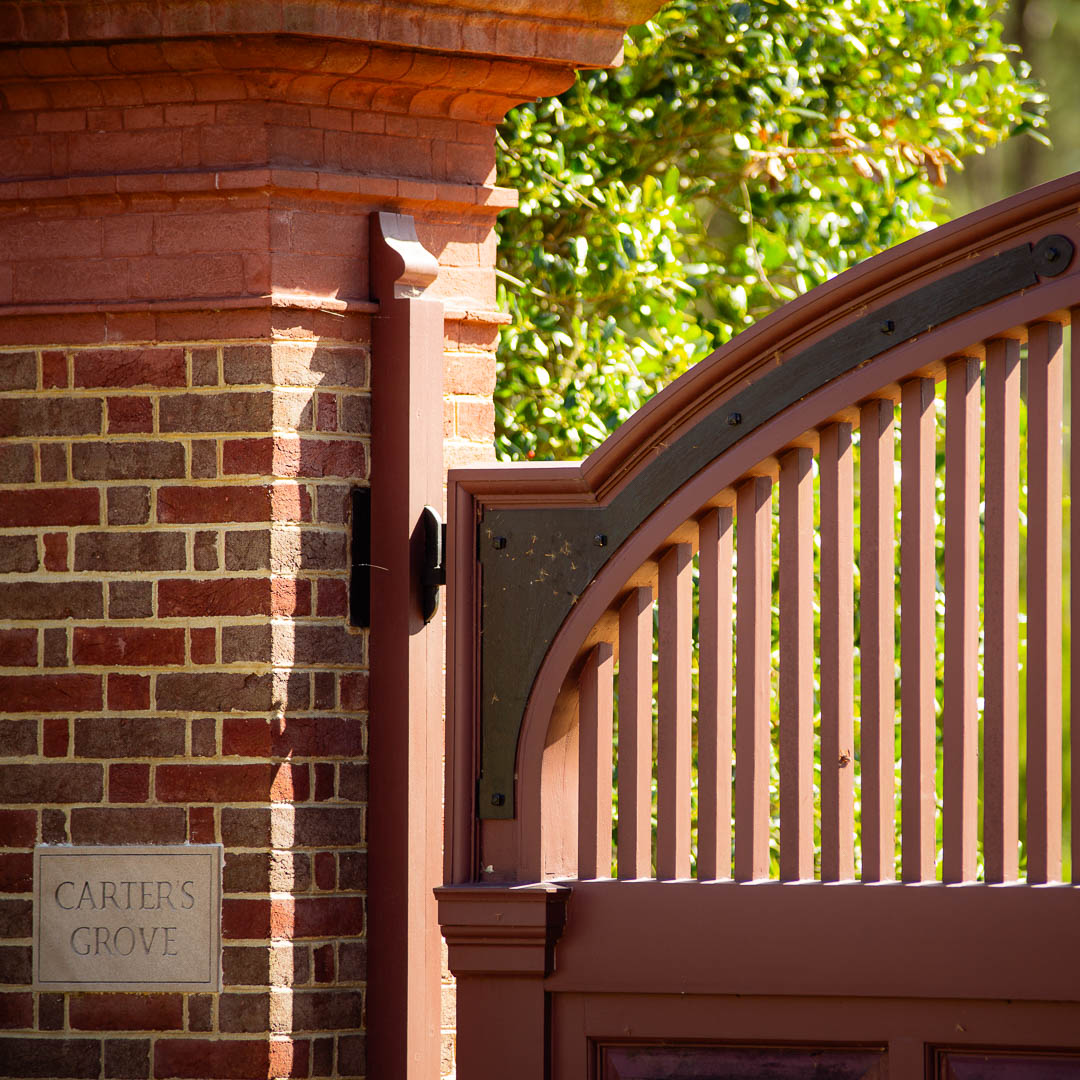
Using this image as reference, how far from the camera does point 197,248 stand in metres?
3.08

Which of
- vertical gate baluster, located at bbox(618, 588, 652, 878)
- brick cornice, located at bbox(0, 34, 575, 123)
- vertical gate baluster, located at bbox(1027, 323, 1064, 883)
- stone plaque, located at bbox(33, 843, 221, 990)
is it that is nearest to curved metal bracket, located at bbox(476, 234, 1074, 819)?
vertical gate baluster, located at bbox(618, 588, 652, 878)

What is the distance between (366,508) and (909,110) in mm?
3271

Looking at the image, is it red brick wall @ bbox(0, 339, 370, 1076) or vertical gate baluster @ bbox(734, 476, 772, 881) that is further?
red brick wall @ bbox(0, 339, 370, 1076)

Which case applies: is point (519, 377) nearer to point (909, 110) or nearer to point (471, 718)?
point (909, 110)

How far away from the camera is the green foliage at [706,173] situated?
15.9 ft

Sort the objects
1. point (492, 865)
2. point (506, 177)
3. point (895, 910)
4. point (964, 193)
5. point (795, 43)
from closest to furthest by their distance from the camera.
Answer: point (895, 910)
point (492, 865)
point (506, 177)
point (795, 43)
point (964, 193)

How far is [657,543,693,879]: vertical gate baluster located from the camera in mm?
2732

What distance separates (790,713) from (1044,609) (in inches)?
17.2

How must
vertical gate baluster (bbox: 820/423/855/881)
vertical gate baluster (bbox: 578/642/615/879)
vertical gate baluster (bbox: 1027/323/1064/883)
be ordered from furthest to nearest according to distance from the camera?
1. vertical gate baluster (bbox: 578/642/615/879)
2. vertical gate baluster (bbox: 820/423/855/881)
3. vertical gate baluster (bbox: 1027/323/1064/883)

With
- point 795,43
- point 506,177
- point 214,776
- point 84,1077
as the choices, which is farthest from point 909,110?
point 84,1077

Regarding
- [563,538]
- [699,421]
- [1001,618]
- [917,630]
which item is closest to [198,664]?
[563,538]

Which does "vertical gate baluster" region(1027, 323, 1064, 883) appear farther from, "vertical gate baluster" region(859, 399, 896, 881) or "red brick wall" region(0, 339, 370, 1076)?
"red brick wall" region(0, 339, 370, 1076)

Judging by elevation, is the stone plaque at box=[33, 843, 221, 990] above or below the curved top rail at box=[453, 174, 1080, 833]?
below

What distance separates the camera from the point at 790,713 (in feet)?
8.86
